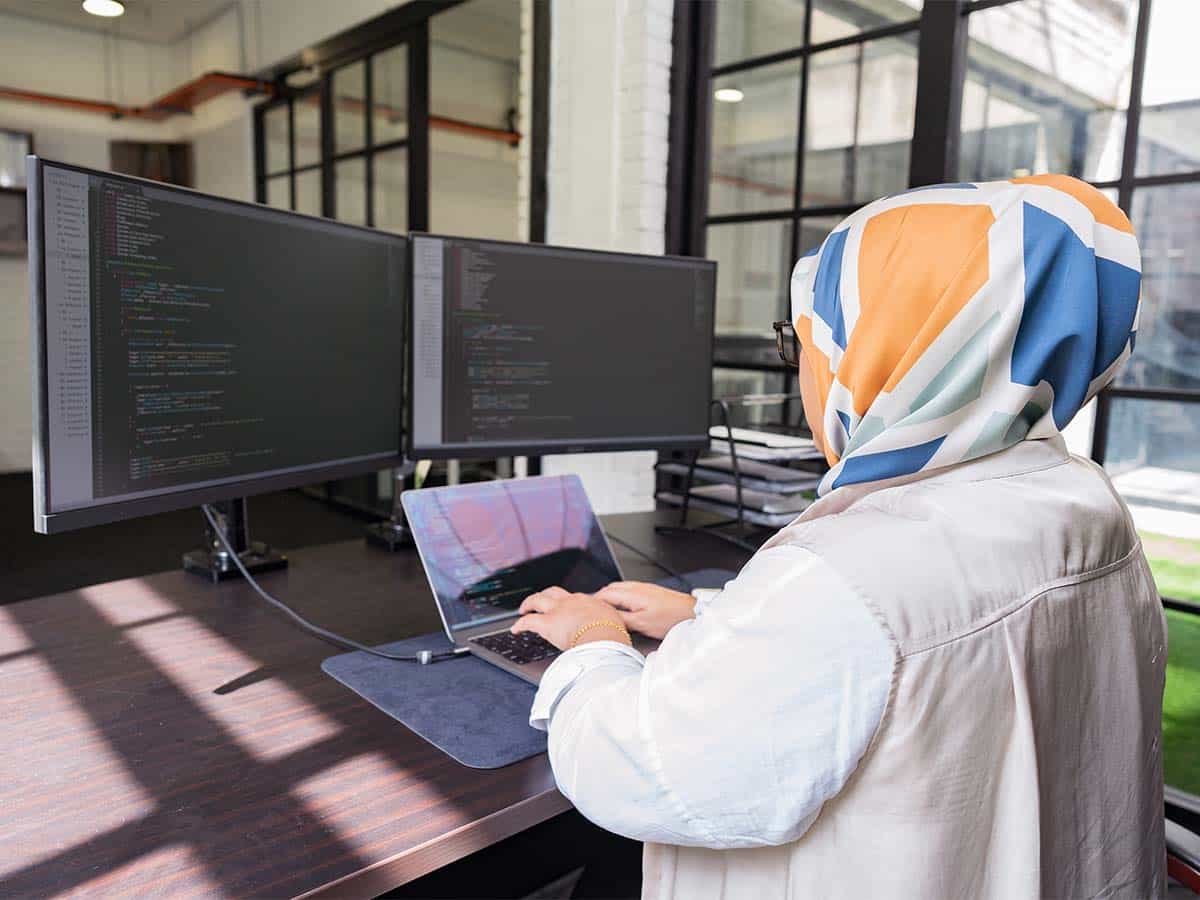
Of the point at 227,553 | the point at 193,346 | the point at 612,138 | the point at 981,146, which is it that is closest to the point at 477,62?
the point at 612,138

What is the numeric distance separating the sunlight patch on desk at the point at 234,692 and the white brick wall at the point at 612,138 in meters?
1.47

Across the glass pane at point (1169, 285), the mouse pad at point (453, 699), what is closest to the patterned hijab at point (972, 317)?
the mouse pad at point (453, 699)

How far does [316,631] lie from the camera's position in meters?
1.14

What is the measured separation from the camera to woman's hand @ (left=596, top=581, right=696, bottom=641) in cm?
109

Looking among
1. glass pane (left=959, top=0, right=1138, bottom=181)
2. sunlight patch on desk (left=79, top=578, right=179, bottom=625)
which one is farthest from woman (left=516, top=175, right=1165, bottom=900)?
glass pane (left=959, top=0, right=1138, bottom=181)

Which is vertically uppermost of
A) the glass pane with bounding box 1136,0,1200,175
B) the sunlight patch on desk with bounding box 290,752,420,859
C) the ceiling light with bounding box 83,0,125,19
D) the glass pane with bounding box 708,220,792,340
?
the ceiling light with bounding box 83,0,125,19

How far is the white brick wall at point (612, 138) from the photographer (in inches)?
91.7

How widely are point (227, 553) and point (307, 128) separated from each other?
3.85 meters

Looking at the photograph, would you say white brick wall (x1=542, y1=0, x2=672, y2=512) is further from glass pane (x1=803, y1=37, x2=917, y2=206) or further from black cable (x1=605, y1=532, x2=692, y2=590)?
black cable (x1=605, y1=532, x2=692, y2=590)

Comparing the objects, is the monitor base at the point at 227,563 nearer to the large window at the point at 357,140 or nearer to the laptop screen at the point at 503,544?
the laptop screen at the point at 503,544

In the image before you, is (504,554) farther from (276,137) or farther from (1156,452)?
(276,137)

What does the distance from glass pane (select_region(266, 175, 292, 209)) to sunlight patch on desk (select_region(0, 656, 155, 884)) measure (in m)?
4.39

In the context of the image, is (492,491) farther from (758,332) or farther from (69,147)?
(69,147)

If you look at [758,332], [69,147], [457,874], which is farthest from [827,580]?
[69,147]
